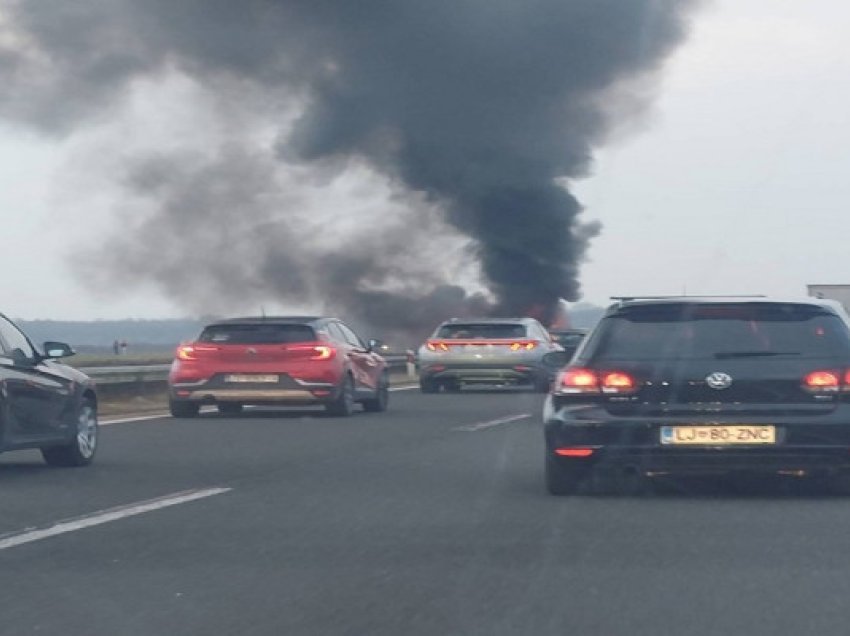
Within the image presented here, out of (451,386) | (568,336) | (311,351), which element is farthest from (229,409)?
(568,336)

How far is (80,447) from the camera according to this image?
640 inches

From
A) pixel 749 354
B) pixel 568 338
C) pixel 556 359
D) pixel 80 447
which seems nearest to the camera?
pixel 749 354

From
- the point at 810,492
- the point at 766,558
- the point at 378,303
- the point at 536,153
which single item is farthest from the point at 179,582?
the point at 378,303

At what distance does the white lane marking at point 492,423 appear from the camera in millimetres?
22078

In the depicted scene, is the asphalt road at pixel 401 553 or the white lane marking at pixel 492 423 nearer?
the asphalt road at pixel 401 553

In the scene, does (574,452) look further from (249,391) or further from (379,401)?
(379,401)

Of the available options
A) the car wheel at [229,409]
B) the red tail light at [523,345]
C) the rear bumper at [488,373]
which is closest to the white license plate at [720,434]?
the car wheel at [229,409]

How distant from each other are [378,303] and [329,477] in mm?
53788

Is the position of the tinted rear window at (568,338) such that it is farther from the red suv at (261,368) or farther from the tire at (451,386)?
the red suv at (261,368)

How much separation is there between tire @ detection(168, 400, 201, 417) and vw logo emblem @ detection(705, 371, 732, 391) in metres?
13.3

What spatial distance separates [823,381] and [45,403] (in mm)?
6533

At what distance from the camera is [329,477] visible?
15000 mm

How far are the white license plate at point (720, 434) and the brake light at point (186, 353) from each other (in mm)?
13077

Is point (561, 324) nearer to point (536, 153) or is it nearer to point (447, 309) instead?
point (447, 309)
